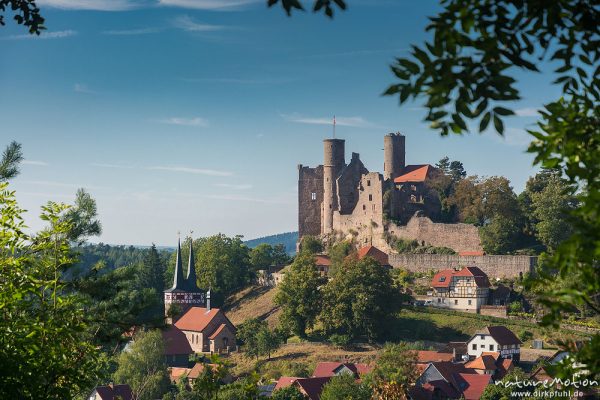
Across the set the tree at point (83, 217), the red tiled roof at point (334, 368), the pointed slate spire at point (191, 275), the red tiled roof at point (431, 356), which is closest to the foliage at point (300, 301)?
the red tiled roof at point (334, 368)

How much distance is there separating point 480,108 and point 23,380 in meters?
5.65

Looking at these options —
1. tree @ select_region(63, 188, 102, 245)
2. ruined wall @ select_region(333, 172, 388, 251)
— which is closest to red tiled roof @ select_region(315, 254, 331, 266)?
ruined wall @ select_region(333, 172, 388, 251)

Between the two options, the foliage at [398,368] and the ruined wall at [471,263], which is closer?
the foliage at [398,368]

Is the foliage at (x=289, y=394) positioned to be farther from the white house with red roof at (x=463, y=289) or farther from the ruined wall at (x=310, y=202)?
the ruined wall at (x=310, y=202)

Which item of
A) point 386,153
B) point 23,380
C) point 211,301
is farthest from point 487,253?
point 23,380

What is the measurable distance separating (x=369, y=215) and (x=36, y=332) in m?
58.1

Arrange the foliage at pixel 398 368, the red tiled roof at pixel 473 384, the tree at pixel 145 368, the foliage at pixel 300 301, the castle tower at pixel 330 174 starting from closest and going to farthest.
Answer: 1. the foliage at pixel 398 368
2. the red tiled roof at pixel 473 384
3. the tree at pixel 145 368
4. the foliage at pixel 300 301
5. the castle tower at pixel 330 174

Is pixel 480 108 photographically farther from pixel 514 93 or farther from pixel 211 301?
pixel 211 301

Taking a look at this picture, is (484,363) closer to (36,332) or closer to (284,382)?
(284,382)

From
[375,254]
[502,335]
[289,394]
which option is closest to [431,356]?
[502,335]

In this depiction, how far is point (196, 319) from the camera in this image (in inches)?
2689

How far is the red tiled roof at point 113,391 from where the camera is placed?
165 feet

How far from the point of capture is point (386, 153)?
239 feet

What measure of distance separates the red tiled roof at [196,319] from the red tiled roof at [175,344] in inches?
65.6
